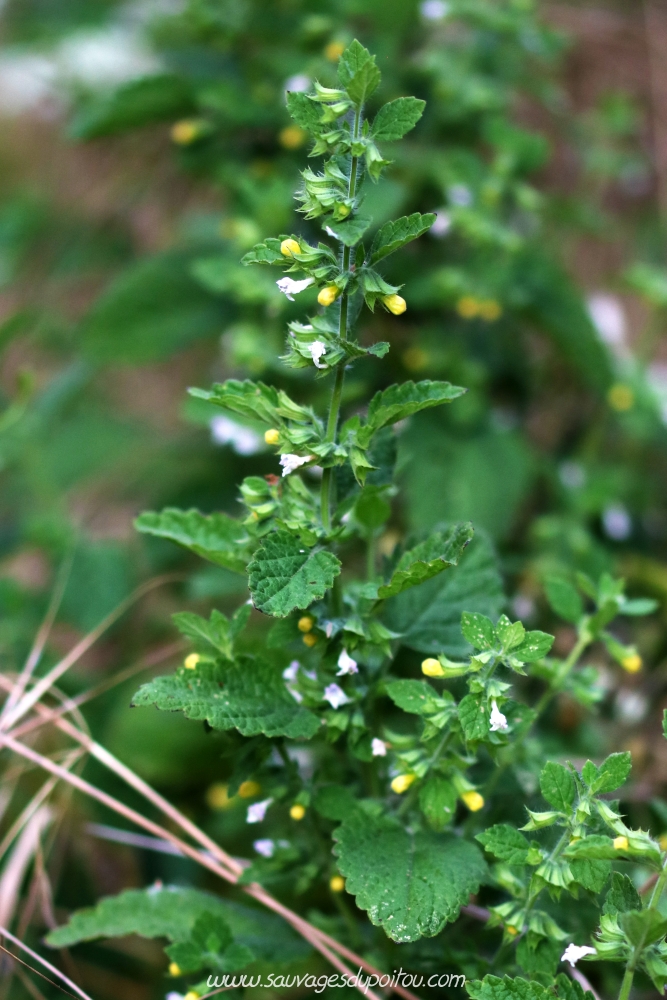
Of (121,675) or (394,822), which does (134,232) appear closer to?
(121,675)

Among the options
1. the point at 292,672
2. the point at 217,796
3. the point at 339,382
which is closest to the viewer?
the point at 339,382

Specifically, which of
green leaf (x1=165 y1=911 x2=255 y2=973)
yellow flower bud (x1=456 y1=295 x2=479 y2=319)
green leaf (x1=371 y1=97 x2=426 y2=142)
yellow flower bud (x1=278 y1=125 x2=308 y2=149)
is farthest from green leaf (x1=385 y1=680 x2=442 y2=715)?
yellow flower bud (x1=278 y1=125 x2=308 y2=149)

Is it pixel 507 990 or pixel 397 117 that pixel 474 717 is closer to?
pixel 507 990

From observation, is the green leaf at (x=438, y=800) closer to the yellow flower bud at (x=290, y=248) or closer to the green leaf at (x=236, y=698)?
the green leaf at (x=236, y=698)

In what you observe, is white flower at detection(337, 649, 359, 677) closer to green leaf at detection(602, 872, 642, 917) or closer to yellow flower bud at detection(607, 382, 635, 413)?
green leaf at detection(602, 872, 642, 917)

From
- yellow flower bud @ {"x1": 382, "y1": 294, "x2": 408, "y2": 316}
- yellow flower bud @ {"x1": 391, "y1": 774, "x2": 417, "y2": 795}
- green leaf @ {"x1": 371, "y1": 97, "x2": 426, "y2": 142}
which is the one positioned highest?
green leaf @ {"x1": 371, "y1": 97, "x2": 426, "y2": 142}

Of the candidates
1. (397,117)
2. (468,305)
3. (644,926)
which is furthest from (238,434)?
(644,926)
